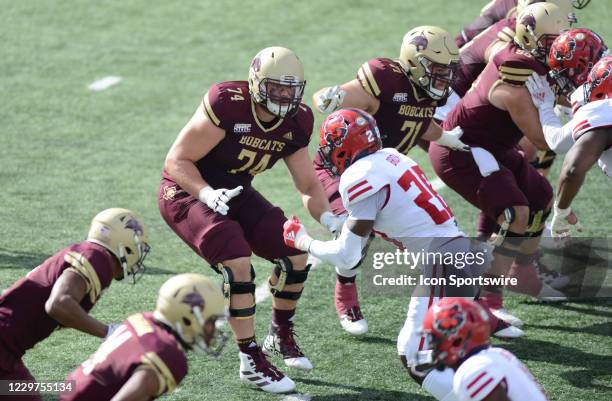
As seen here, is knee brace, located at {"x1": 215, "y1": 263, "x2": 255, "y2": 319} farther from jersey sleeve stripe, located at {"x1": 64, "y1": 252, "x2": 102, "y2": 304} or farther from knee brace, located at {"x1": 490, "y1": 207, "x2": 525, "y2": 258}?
knee brace, located at {"x1": 490, "y1": 207, "x2": 525, "y2": 258}

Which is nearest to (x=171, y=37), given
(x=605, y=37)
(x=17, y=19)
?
(x=17, y=19)

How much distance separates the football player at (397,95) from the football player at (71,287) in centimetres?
210

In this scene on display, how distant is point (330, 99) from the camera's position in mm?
6516

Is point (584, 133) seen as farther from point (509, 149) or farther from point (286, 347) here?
point (286, 347)

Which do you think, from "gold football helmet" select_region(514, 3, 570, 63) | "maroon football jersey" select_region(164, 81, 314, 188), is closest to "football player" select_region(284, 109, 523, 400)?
"maroon football jersey" select_region(164, 81, 314, 188)

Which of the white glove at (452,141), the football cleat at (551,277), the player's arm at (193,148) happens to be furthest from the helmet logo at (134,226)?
the football cleat at (551,277)

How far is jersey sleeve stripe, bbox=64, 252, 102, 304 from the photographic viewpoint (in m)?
4.65

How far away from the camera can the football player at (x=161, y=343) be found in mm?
4023

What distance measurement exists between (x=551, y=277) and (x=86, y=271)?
4.06 m

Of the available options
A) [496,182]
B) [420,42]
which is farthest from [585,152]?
[420,42]

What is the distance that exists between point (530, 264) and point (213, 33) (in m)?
7.73

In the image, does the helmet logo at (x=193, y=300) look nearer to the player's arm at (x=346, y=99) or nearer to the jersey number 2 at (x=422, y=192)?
the jersey number 2 at (x=422, y=192)

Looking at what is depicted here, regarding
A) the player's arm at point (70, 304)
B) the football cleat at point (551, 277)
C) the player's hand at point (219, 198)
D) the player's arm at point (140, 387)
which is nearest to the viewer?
the player's arm at point (140, 387)

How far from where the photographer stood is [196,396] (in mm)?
5570
